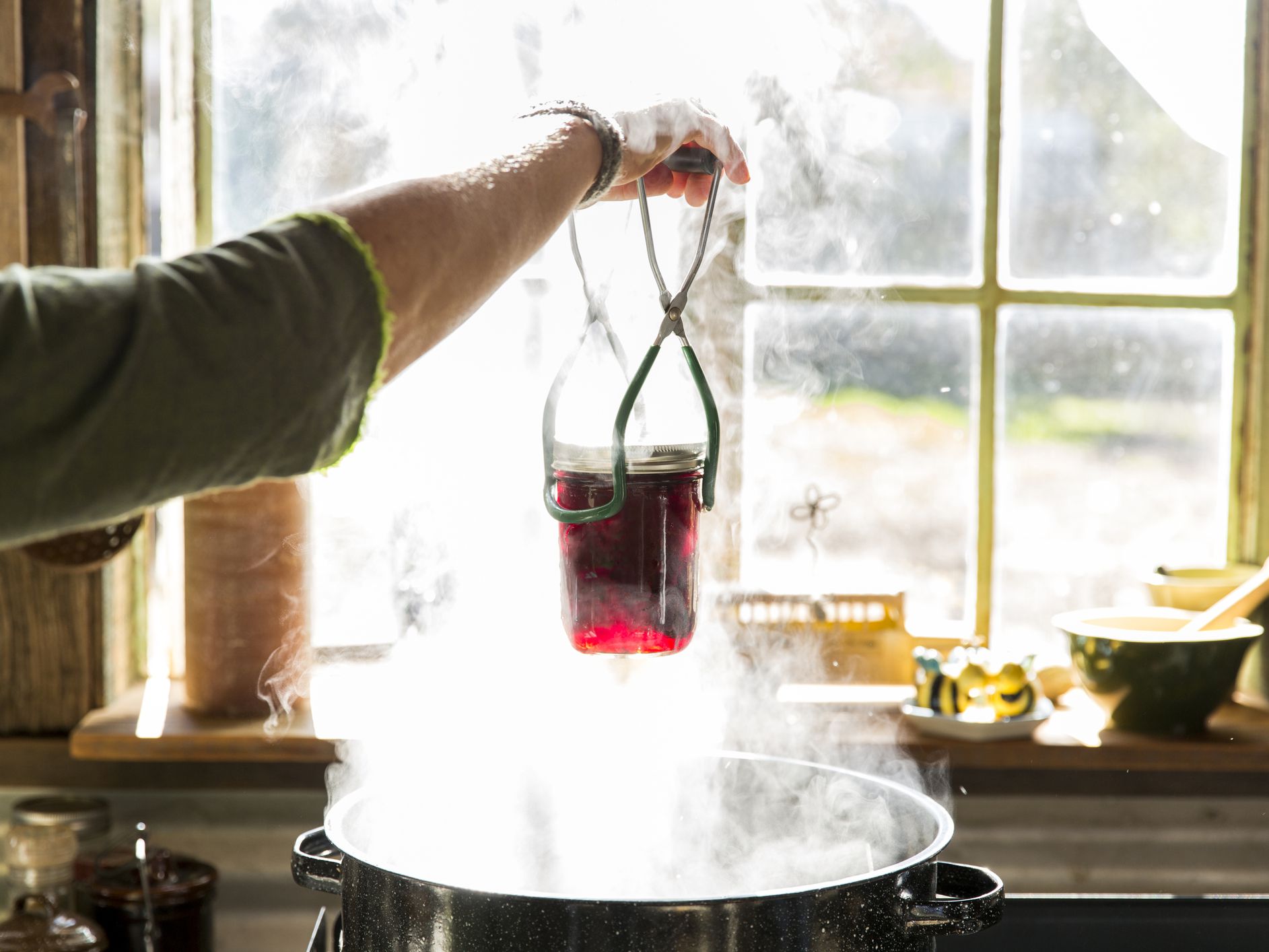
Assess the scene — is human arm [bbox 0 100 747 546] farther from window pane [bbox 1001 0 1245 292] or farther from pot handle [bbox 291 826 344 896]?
window pane [bbox 1001 0 1245 292]

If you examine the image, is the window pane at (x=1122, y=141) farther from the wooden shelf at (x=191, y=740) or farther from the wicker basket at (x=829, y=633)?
the wooden shelf at (x=191, y=740)

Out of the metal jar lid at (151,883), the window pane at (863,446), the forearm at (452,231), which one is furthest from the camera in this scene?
the window pane at (863,446)

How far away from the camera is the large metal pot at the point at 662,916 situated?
81 centimetres

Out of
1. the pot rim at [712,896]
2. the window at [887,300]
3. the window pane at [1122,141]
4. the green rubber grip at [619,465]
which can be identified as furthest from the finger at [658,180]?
the window pane at [1122,141]

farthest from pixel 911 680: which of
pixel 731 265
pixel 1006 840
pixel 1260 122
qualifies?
pixel 1260 122

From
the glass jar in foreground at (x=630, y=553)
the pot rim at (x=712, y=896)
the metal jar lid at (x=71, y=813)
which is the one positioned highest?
the glass jar in foreground at (x=630, y=553)

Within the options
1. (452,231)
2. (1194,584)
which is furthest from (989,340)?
(452,231)

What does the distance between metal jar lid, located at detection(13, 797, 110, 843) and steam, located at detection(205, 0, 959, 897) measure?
248 mm

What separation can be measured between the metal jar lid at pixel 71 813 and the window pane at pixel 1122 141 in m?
1.43

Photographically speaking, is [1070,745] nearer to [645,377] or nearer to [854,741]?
[854,741]

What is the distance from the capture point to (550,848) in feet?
4.01

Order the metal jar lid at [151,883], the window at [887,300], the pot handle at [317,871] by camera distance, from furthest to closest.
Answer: the window at [887,300]
the metal jar lid at [151,883]
the pot handle at [317,871]

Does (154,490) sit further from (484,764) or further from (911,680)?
(911,680)

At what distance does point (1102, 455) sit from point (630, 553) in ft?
4.07
